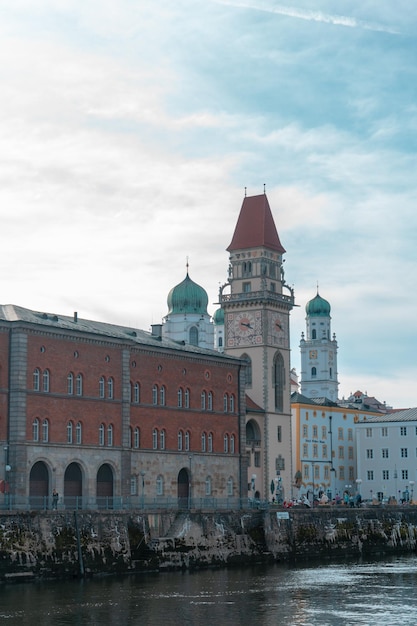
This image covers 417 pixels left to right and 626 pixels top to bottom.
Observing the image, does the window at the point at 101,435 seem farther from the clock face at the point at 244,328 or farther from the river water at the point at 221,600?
the clock face at the point at 244,328

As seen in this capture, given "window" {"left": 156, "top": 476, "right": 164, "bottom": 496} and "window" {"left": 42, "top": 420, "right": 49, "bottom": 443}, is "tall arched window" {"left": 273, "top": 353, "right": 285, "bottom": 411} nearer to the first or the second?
"window" {"left": 156, "top": 476, "right": 164, "bottom": 496}

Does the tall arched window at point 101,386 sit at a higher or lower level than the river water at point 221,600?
higher

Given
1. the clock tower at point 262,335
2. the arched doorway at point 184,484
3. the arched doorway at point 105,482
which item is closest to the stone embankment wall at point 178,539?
the arched doorway at point 105,482

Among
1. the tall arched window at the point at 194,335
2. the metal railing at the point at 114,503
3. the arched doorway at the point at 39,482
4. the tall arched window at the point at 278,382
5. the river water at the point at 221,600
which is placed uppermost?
the tall arched window at the point at 194,335

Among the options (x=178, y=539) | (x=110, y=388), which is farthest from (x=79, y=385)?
(x=178, y=539)

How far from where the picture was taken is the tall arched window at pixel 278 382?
426 feet

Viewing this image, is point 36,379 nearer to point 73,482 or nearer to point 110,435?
point 73,482

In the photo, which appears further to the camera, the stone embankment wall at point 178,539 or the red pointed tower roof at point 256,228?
the red pointed tower roof at point 256,228

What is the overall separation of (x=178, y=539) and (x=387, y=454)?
71507 mm

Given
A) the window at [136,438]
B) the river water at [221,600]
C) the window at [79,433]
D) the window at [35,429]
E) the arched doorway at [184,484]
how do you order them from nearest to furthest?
1. the river water at [221,600]
2. the window at [35,429]
3. the window at [79,433]
4. the window at [136,438]
5. the arched doorway at [184,484]

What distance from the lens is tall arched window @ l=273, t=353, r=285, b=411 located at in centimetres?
12975

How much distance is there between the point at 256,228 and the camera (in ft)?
438

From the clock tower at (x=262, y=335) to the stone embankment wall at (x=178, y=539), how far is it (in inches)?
885

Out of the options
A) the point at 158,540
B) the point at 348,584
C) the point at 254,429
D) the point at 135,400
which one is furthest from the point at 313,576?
A: the point at 254,429
